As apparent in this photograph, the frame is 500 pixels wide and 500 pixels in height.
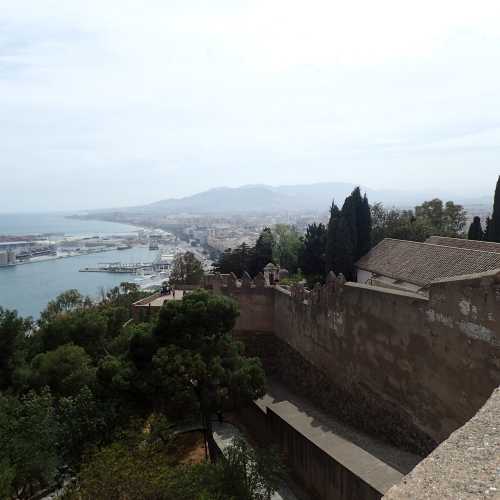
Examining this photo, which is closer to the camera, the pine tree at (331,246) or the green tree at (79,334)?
the green tree at (79,334)

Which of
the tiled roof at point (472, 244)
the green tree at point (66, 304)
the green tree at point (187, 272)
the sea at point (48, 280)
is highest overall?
the tiled roof at point (472, 244)

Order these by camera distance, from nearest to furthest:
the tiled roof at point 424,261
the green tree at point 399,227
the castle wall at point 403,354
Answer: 1. the castle wall at point 403,354
2. the tiled roof at point 424,261
3. the green tree at point 399,227

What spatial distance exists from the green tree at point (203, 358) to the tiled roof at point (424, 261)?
7.34 metres

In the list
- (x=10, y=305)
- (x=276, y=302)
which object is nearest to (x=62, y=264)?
(x=10, y=305)

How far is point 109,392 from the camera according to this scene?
12.3m

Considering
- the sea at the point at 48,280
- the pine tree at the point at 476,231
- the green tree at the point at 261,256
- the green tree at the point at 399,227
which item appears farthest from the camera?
the sea at the point at 48,280

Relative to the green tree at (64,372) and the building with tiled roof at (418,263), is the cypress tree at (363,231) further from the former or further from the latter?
the green tree at (64,372)

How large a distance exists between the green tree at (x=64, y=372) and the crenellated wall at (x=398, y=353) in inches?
Result: 289

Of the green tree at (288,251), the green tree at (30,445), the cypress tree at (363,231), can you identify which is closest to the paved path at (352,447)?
the green tree at (30,445)

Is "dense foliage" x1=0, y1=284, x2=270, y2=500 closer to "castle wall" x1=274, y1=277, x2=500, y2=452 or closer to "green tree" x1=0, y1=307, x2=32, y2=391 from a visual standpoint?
"castle wall" x1=274, y1=277, x2=500, y2=452

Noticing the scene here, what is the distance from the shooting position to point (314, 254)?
29016 millimetres

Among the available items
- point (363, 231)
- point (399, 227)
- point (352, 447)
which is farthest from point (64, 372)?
point (399, 227)

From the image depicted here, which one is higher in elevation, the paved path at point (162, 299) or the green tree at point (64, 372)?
the paved path at point (162, 299)

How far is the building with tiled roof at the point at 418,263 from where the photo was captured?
15314 mm
